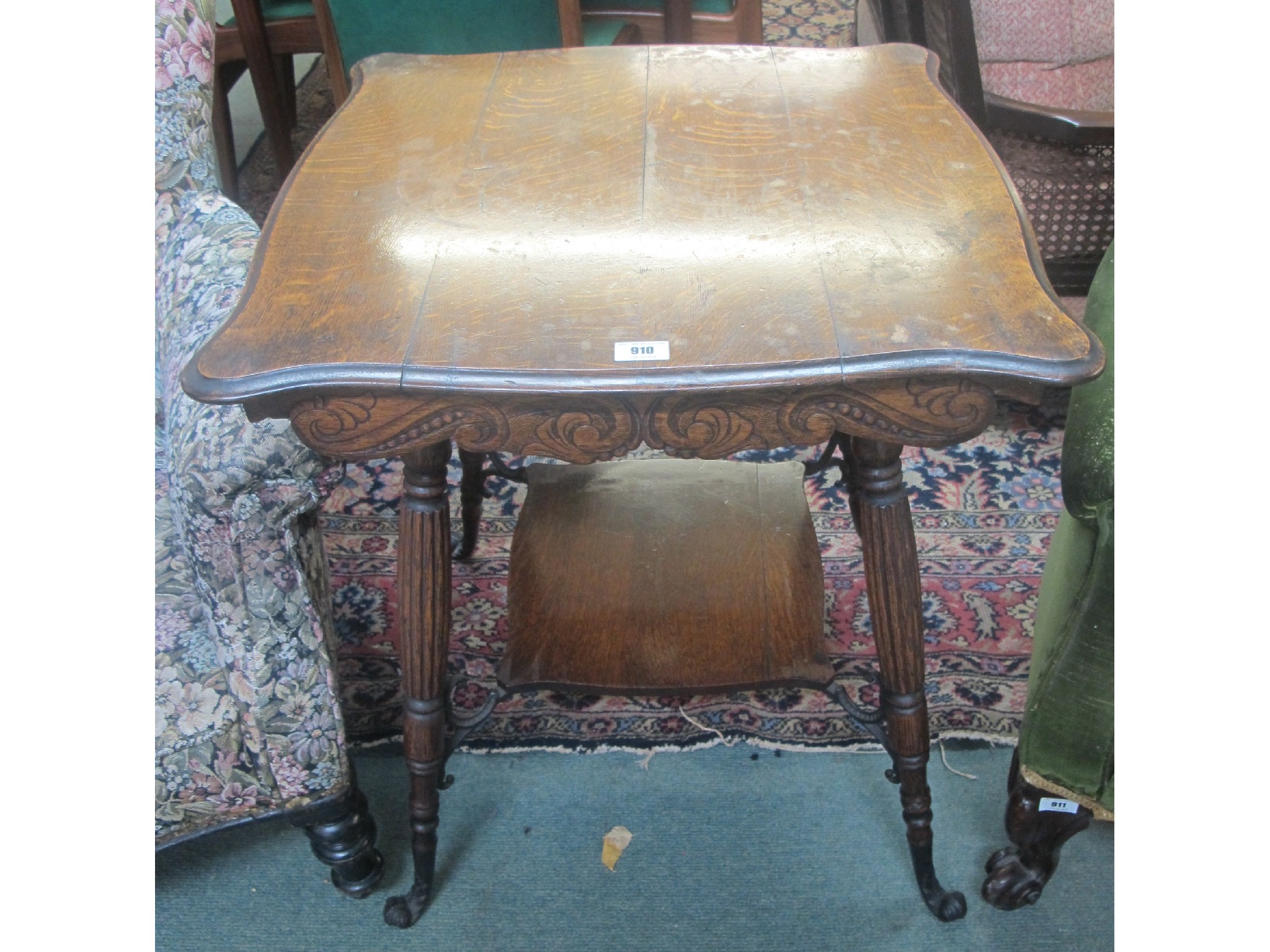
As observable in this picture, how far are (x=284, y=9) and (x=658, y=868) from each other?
6.68ft

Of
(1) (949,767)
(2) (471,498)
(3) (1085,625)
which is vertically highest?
(3) (1085,625)

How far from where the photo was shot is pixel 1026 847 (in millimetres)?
1194

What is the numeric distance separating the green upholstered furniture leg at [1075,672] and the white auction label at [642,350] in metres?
0.43

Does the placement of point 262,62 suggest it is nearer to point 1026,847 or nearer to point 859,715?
point 859,715

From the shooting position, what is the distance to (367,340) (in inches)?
33.2

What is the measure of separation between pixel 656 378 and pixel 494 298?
A: 0.18 m

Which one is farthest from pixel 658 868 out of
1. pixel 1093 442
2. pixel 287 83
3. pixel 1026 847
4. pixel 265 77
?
pixel 287 83

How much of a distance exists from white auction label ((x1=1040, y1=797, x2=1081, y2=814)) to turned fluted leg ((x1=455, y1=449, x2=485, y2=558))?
2.87ft

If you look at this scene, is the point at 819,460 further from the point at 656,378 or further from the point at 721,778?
the point at 656,378

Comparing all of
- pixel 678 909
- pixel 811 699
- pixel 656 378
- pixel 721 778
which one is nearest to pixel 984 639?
pixel 811 699

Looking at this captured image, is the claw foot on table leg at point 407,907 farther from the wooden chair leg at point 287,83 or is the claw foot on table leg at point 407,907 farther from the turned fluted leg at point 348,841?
the wooden chair leg at point 287,83

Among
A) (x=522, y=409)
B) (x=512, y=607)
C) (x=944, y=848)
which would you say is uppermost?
(x=522, y=409)

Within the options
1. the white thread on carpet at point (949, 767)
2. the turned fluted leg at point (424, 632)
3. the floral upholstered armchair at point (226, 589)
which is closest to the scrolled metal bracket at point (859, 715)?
the white thread on carpet at point (949, 767)

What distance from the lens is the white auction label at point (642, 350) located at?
2.68 feet
